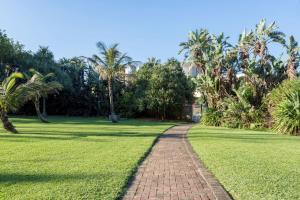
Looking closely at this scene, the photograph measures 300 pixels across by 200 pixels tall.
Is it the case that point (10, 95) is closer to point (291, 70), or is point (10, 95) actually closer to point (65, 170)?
point (65, 170)

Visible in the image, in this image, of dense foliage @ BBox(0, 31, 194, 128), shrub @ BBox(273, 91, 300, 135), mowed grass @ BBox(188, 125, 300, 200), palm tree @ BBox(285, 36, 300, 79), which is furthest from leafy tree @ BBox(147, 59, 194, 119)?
mowed grass @ BBox(188, 125, 300, 200)

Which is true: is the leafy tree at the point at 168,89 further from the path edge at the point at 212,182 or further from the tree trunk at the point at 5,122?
the path edge at the point at 212,182

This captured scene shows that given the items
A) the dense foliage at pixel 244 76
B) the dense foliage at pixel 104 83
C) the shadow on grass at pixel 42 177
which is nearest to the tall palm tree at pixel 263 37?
the dense foliage at pixel 244 76

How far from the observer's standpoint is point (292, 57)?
31422 mm

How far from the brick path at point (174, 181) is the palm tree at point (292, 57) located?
68.4 ft

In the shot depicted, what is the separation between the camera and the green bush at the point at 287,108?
2397 centimetres

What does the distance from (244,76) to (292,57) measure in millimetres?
4079

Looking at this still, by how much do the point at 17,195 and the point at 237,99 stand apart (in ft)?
92.6

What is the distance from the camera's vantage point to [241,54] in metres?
32.6

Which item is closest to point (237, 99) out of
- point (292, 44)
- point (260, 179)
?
point (292, 44)

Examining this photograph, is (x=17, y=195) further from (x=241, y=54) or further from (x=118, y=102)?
(x=118, y=102)

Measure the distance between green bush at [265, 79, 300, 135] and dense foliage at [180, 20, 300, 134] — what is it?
0.29 metres

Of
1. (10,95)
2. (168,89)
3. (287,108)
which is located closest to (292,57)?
(287,108)

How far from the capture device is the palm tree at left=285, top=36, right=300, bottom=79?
98.1ft
